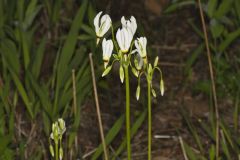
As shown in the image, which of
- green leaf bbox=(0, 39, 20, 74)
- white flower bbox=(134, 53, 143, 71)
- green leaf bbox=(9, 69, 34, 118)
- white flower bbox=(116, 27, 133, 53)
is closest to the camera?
white flower bbox=(116, 27, 133, 53)

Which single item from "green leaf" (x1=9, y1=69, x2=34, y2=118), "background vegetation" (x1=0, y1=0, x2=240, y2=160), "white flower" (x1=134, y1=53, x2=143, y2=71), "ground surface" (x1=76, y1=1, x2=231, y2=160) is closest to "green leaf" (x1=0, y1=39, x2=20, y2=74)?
"background vegetation" (x1=0, y1=0, x2=240, y2=160)

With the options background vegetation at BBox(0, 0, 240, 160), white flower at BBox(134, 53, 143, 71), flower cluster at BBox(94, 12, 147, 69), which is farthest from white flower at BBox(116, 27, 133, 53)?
background vegetation at BBox(0, 0, 240, 160)

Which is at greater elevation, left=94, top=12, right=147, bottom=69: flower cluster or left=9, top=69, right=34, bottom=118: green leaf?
left=94, top=12, right=147, bottom=69: flower cluster

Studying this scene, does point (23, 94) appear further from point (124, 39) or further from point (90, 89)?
point (124, 39)

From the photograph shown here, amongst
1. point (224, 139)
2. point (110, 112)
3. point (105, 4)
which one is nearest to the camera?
point (224, 139)

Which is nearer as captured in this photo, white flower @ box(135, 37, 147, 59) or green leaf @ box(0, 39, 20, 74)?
white flower @ box(135, 37, 147, 59)

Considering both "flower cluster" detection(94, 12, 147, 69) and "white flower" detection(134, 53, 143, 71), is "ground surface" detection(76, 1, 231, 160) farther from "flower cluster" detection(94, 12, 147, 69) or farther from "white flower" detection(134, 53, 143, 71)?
"flower cluster" detection(94, 12, 147, 69)

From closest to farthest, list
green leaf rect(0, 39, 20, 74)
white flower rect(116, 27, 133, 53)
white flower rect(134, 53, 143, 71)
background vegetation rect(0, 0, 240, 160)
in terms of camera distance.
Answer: white flower rect(116, 27, 133, 53) < white flower rect(134, 53, 143, 71) < background vegetation rect(0, 0, 240, 160) < green leaf rect(0, 39, 20, 74)

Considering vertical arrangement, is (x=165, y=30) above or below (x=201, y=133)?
above

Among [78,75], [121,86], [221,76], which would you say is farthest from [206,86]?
[78,75]

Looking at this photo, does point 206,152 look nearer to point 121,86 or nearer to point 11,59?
point 121,86

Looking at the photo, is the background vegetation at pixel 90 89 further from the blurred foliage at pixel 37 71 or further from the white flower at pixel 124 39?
the white flower at pixel 124 39
